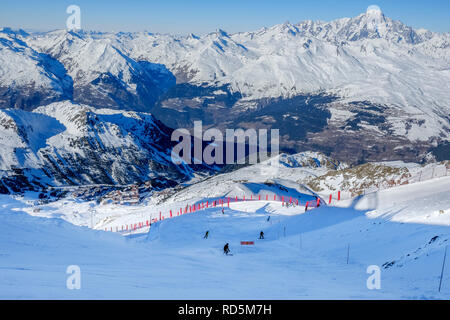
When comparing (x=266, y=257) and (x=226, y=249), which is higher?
(x=226, y=249)

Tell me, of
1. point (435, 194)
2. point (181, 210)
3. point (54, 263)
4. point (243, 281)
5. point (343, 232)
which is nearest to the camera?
point (243, 281)

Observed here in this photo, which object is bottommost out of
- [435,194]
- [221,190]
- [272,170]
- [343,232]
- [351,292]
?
[351,292]

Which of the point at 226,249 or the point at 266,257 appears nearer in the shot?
the point at 266,257

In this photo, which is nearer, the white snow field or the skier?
the white snow field

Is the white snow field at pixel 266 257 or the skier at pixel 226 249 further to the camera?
the skier at pixel 226 249

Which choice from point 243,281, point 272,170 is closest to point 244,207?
point 243,281

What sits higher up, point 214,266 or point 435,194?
point 435,194
